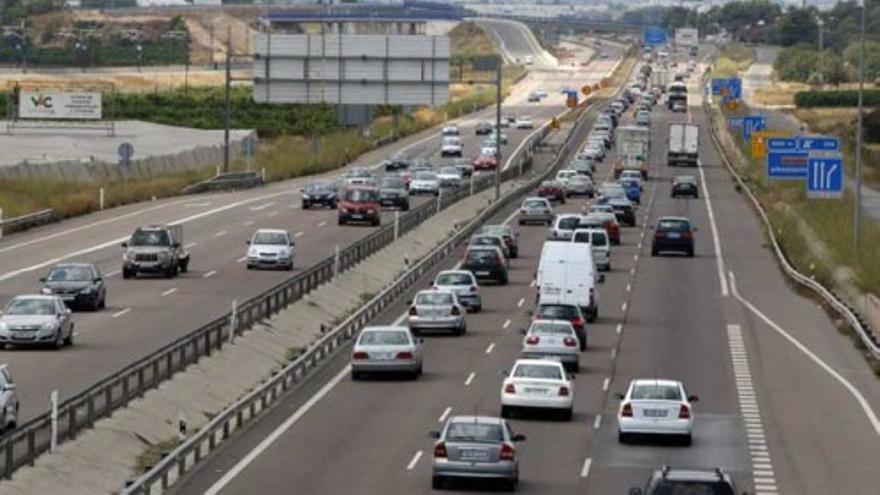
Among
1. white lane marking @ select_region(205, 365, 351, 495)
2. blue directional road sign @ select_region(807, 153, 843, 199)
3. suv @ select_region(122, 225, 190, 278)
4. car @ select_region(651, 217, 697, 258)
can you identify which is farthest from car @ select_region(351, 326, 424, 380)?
car @ select_region(651, 217, 697, 258)

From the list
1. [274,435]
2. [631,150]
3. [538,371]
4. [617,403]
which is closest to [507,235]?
[617,403]

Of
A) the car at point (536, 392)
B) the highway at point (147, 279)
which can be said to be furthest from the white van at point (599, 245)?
the car at point (536, 392)

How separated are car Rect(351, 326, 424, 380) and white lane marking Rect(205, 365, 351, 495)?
0.63 m

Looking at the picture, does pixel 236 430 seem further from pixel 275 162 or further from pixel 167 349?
pixel 275 162

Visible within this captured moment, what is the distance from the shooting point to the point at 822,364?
5003 cm

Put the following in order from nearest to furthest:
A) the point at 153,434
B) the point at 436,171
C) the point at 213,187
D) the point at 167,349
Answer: the point at 153,434, the point at 167,349, the point at 213,187, the point at 436,171

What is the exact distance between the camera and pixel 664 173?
134 m

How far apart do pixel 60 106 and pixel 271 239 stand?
253 ft

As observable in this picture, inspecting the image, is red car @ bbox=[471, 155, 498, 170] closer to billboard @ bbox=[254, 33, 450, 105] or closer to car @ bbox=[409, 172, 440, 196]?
car @ bbox=[409, 172, 440, 196]

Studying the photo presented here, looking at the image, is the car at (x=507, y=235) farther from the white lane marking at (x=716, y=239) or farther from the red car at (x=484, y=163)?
the red car at (x=484, y=163)

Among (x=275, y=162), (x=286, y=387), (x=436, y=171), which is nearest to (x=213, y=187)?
(x=436, y=171)

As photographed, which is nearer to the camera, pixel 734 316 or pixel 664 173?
pixel 734 316

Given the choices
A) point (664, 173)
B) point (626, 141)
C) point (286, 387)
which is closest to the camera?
point (286, 387)

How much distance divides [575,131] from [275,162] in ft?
152
